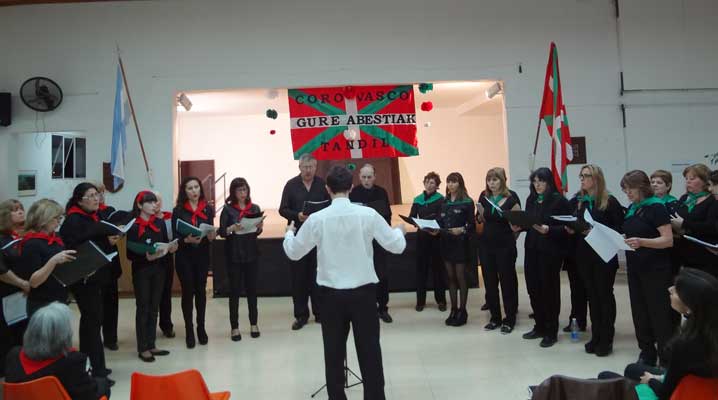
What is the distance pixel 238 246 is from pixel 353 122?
3004 millimetres

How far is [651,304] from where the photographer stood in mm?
3447

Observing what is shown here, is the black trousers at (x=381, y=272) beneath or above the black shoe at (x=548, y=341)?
above

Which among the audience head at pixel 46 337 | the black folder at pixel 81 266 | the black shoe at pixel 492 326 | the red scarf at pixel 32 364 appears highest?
the black folder at pixel 81 266

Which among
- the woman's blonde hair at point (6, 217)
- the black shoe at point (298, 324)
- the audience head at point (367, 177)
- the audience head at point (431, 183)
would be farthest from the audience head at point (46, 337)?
the audience head at point (431, 183)

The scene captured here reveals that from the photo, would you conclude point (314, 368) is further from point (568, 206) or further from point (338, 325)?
point (568, 206)

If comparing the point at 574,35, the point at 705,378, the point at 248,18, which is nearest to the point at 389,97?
the point at 248,18

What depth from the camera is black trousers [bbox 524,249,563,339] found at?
416 centimetres

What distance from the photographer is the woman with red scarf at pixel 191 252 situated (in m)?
4.29

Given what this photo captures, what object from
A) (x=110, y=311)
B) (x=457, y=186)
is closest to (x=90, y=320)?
(x=110, y=311)

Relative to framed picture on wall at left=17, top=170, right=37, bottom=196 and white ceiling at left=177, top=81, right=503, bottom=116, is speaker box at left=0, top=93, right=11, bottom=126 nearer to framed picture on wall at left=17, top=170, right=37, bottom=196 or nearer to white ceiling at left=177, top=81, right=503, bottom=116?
framed picture on wall at left=17, top=170, right=37, bottom=196

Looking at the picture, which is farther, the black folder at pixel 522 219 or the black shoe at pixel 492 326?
the black shoe at pixel 492 326

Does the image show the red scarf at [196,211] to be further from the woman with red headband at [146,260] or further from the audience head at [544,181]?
the audience head at [544,181]

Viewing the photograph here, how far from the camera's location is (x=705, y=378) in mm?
1814

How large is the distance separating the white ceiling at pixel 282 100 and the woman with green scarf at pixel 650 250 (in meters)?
5.29
